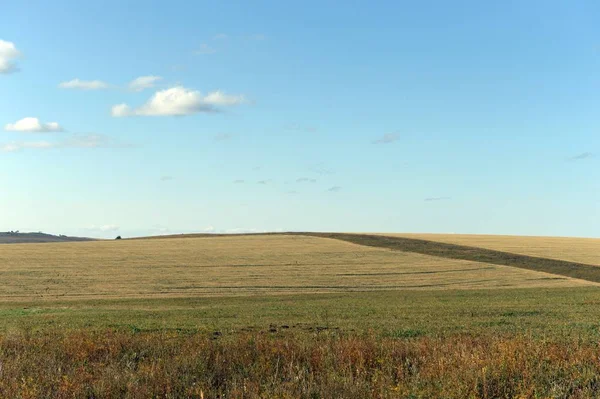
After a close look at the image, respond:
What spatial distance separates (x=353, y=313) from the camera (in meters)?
26.3

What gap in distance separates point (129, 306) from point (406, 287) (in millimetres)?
20446

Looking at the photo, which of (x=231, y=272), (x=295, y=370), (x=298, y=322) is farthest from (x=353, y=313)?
(x=231, y=272)

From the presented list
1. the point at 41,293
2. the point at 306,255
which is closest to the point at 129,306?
the point at 41,293

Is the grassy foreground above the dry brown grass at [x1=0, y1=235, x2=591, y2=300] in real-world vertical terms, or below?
above

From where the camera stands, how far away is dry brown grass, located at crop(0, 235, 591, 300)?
43.1 metres

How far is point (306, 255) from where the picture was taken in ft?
211

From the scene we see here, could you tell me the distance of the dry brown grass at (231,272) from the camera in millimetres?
43125

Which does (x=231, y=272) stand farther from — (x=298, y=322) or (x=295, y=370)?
(x=295, y=370)

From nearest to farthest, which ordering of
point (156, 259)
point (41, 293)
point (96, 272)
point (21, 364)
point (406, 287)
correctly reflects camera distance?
point (21, 364) → point (41, 293) → point (406, 287) → point (96, 272) → point (156, 259)

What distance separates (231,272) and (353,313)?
26984mm

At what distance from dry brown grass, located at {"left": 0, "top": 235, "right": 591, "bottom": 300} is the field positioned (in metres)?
0.21

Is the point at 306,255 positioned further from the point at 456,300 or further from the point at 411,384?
the point at 411,384

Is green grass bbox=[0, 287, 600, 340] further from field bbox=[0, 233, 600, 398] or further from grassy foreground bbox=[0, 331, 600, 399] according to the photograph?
grassy foreground bbox=[0, 331, 600, 399]

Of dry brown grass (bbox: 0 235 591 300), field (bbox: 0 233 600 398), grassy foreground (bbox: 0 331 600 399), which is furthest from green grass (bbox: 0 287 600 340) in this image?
grassy foreground (bbox: 0 331 600 399)
